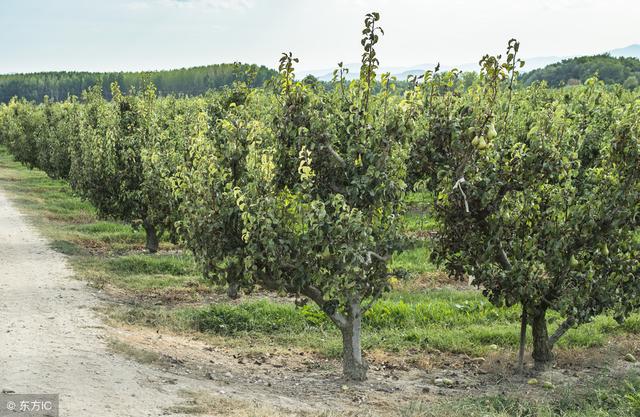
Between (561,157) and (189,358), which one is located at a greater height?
(561,157)

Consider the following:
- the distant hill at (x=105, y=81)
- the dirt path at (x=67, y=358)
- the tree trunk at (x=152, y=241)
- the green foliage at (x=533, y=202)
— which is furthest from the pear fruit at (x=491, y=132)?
the distant hill at (x=105, y=81)

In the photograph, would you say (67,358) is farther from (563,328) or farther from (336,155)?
(563,328)

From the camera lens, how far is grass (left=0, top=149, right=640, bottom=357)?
1145cm

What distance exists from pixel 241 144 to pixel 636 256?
5554 millimetres

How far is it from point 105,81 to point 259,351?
131623 mm

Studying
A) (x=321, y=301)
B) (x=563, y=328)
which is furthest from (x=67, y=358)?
(x=563, y=328)

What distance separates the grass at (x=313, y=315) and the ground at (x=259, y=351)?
0.03 metres

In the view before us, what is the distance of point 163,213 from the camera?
664 inches

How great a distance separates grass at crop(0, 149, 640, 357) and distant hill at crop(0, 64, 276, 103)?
89.8 m

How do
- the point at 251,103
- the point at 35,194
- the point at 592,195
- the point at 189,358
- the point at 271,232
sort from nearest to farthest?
the point at 271,232 < the point at 592,195 < the point at 189,358 < the point at 251,103 < the point at 35,194

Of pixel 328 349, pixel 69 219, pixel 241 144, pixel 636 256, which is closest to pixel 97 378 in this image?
pixel 241 144

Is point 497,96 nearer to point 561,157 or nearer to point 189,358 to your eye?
point 561,157

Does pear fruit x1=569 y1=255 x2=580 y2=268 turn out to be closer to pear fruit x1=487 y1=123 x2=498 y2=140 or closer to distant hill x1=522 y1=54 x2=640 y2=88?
pear fruit x1=487 y1=123 x2=498 y2=140

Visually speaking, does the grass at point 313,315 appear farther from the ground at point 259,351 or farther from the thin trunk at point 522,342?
the thin trunk at point 522,342
